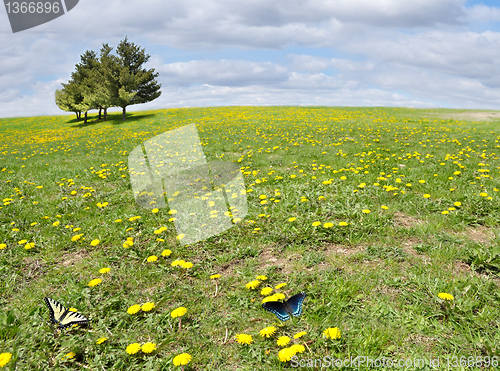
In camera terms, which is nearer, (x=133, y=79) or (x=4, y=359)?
(x=4, y=359)

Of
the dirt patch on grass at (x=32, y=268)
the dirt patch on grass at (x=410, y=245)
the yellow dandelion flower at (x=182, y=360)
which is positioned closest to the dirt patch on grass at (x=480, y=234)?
the dirt patch on grass at (x=410, y=245)

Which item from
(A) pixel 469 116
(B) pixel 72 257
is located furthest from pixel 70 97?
(A) pixel 469 116

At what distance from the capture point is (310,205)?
5379 mm

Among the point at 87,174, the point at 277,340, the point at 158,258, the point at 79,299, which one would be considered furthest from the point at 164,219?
the point at 87,174

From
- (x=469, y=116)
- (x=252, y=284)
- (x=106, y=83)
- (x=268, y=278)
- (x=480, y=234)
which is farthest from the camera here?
(x=106, y=83)

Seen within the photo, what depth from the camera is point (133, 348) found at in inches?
95.6

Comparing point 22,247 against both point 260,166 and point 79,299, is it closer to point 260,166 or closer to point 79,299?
point 79,299

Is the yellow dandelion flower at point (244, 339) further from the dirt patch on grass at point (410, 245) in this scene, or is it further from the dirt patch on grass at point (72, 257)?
the dirt patch on grass at point (72, 257)

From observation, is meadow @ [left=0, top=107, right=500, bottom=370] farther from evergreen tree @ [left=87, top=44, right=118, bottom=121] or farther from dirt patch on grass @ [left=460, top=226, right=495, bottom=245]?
evergreen tree @ [left=87, top=44, right=118, bottom=121]

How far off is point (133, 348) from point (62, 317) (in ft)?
2.86

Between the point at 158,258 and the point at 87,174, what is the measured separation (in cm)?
636

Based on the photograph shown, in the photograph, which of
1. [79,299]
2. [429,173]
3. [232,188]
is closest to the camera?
[79,299]

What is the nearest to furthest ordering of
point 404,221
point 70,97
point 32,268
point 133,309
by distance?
point 133,309
point 32,268
point 404,221
point 70,97

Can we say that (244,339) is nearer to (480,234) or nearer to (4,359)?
(4,359)
